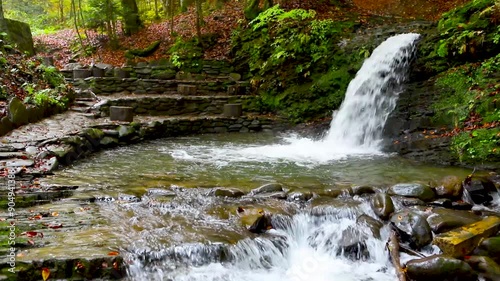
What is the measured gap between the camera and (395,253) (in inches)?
173

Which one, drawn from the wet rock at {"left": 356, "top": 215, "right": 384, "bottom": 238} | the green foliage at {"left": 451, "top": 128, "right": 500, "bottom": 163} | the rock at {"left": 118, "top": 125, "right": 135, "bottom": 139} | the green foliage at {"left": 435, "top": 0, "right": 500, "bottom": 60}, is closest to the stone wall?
the rock at {"left": 118, "top": 125, "right": 135, "bottom": 139}

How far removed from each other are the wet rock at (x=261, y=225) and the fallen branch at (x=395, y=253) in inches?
58.1

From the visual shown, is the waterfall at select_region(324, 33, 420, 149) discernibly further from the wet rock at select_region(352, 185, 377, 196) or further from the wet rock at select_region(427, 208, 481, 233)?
the wet rock at select_region(427, 208, 481, 233)

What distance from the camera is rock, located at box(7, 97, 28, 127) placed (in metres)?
7.96

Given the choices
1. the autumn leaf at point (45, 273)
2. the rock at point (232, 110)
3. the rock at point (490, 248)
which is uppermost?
the rock at point (232, 110)

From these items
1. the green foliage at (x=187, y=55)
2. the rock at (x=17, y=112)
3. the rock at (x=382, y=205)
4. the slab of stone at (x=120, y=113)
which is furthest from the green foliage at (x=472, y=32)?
the rock at (x=17, y=112)

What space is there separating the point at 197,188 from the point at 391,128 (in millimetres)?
5544

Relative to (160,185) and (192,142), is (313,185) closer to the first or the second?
(160,185)

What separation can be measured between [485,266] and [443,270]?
18.7 inches

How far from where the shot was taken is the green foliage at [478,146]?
677 centimetres

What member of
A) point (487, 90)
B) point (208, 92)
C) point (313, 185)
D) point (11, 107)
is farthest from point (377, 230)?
point (208, 92)

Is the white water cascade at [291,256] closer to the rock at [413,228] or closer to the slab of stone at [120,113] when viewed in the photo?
the rock at [413,228]

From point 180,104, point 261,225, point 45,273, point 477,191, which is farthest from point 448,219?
point 180,104

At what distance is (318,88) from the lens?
11602 mm
